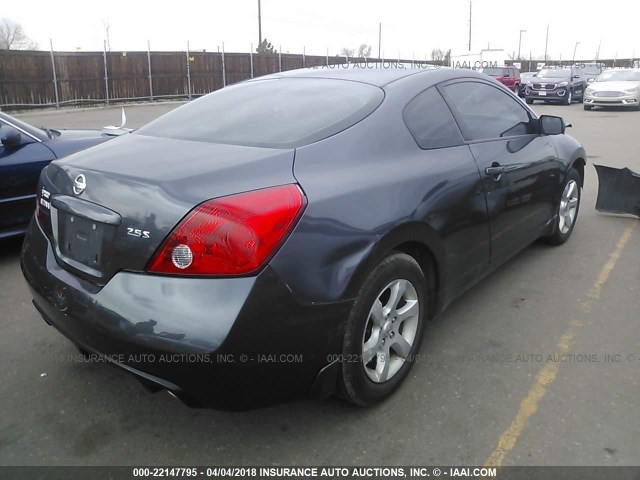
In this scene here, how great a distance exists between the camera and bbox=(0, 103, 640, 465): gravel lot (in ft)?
7.72

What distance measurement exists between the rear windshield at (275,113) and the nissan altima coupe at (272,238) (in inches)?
0.5

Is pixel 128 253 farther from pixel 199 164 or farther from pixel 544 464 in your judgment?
pixel 544 464

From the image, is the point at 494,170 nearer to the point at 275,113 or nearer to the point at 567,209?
the point at 275,113

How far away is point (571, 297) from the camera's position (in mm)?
3908

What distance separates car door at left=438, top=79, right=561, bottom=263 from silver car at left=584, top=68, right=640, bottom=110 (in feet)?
65.8

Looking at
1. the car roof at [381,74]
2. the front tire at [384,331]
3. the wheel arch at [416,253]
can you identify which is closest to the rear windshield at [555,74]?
the car roof at [381,74]

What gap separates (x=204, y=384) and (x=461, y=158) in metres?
1.90

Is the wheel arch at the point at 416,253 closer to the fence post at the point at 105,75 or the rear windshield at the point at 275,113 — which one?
the rear windshield at the point at 275,113

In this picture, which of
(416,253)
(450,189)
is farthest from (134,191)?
(450,189)

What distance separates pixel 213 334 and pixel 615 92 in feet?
76.9

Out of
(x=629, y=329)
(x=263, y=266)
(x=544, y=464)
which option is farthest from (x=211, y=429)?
(x=629, y=329)

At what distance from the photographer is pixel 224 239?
199 centimetres

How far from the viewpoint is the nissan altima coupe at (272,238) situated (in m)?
2.01

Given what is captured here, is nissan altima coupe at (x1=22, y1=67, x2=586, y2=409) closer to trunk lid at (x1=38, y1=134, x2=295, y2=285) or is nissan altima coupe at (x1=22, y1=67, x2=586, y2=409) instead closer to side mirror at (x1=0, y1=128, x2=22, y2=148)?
trunk lid at (x1=38, y1=134, x2=295, y2=285)
